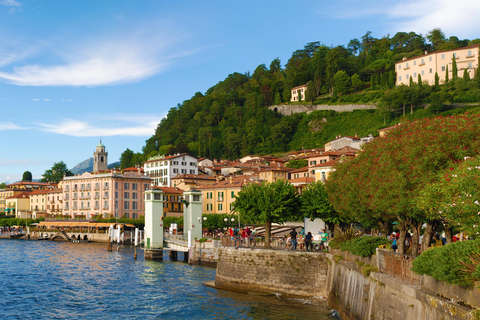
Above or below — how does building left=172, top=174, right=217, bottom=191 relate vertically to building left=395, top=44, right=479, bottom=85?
below

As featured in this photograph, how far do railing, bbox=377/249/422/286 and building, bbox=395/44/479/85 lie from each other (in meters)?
112

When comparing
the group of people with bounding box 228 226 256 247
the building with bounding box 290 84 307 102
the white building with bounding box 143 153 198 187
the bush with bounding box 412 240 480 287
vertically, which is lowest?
the group of people with bounding box 228 226 256 247

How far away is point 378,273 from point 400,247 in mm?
4619

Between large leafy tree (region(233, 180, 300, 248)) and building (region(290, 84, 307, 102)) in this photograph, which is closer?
large leafy tree (region(233, 180, 300, 248))

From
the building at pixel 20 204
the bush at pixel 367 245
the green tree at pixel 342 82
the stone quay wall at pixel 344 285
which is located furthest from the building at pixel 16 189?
the bush at pixel 367 245

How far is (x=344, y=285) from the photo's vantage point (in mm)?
23391

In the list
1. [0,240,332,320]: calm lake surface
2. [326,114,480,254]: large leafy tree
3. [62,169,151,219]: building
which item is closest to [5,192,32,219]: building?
[62,169,151,219]: building

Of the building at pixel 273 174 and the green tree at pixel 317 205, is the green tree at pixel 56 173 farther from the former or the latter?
the green tree at pixel 317 205

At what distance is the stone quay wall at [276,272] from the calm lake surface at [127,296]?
913 mm

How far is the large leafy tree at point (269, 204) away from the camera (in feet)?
117

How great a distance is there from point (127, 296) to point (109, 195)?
215 ft

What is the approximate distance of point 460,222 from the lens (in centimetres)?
1388

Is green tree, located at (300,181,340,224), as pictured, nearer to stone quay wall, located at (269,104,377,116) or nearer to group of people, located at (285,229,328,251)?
group of people, located at (285,229,328,251)

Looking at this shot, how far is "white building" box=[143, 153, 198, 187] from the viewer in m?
114
